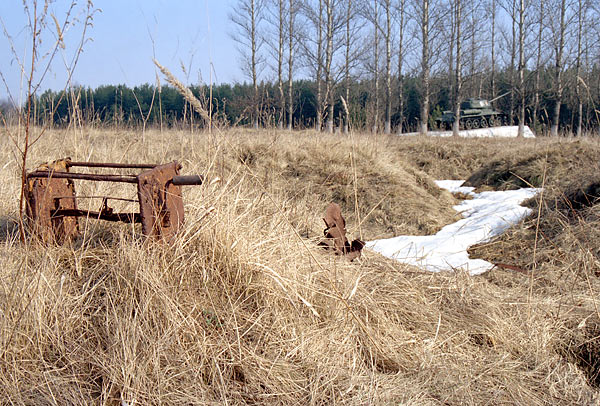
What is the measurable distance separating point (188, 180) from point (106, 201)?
45 cm

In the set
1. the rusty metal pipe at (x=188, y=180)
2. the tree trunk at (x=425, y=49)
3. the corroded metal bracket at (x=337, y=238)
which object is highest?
the tree trunk at (x=425, y=49)

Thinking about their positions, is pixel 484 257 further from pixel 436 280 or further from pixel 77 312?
pixel 77 312

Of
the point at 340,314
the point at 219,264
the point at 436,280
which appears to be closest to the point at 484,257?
→ the point at 436,280

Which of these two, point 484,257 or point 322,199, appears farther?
point 322,199

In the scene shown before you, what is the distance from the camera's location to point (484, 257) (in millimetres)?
4145

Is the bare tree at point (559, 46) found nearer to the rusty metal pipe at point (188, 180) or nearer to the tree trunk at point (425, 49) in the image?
the tree trunk at point (425, 49)

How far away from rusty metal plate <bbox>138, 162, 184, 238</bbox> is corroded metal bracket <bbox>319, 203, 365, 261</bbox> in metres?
0.95

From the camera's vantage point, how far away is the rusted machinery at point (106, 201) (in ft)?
6.52

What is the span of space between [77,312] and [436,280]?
1.98m

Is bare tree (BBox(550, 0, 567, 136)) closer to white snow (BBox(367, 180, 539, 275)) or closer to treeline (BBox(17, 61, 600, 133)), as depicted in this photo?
treeline (BBox(17, 61, 600, 133))

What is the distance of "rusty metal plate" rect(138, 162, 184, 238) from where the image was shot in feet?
6.49

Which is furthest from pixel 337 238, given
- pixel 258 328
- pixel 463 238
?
pixel 463 238

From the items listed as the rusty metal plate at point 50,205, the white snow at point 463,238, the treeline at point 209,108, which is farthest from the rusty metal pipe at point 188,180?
the white snow at point 463,238

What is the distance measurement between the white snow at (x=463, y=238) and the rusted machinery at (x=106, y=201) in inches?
75.5
